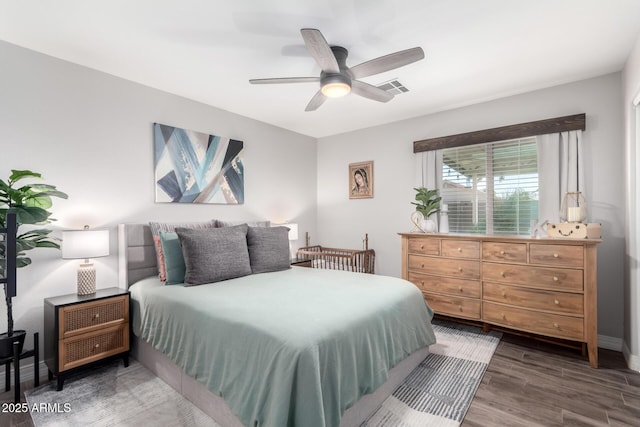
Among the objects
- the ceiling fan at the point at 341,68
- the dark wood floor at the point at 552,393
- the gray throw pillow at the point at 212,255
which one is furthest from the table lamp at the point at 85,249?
the ceiling fan at the point at 341,68

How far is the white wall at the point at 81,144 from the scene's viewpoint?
2.45m

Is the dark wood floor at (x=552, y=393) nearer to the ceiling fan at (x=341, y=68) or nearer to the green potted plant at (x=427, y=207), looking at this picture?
the green potted plant at (x=427, y=207)

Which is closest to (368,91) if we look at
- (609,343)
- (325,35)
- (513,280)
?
(325,35)

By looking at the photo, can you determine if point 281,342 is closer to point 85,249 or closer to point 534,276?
point 85,249

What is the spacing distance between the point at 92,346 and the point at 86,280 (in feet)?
1.79

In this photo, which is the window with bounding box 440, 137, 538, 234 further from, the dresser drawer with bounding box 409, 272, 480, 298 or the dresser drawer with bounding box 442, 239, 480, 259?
the dresser drawer with bounding box 409, 272, 480, 298

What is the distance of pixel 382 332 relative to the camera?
6.48 feet

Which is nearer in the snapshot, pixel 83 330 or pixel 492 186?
pixel 83 330

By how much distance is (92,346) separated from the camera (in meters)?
2.43

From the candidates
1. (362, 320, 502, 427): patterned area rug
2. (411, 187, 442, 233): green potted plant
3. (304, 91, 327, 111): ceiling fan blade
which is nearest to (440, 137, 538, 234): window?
(411, 187, 442, 233): green potted plant

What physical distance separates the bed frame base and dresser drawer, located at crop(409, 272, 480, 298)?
0.90m

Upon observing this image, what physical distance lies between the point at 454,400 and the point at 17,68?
13.9ft

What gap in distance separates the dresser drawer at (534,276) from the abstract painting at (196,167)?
124 inches

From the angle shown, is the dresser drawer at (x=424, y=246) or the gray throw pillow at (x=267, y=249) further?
the dresser drawer at (x=424, y=246)
